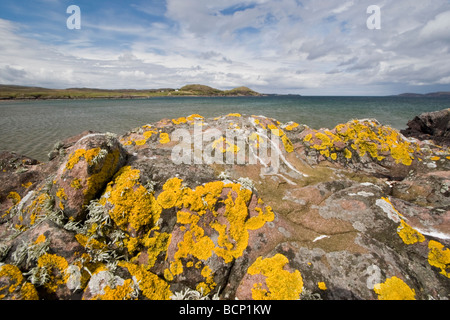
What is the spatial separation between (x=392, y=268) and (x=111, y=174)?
7992mm

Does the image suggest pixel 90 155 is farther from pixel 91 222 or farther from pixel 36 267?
pixel 36 267

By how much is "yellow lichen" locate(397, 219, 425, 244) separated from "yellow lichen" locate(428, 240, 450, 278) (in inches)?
10.5

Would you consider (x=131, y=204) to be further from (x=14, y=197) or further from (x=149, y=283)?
(x=14, y=197)

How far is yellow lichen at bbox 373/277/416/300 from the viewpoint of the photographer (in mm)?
4227

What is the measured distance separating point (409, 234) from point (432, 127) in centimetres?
3490

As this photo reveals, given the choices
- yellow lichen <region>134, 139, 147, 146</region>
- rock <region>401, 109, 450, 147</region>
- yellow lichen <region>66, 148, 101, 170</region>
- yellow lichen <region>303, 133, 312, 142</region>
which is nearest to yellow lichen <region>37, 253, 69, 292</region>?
yellow lichen <region>66, 148, 101, 170</region>

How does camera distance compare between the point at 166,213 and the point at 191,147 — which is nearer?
the point at 166,213

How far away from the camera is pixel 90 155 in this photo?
18.9 feet

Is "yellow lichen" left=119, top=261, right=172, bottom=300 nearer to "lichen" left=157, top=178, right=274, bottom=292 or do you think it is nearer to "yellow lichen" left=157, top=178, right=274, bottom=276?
"lichen" left=157, top=178, right=274, bottom=292

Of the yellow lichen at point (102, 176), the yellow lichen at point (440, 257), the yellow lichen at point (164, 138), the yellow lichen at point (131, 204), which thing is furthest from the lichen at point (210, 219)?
the yellow lichen at point (440, 257)

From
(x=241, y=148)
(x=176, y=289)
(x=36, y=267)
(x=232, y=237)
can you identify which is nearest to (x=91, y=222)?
(x=36, y=267)

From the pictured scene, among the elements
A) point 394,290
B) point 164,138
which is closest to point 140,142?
point 164,138

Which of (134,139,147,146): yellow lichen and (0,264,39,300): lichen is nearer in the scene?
(0,264,39,300): lichen

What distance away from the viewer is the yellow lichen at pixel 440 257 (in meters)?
4.86
